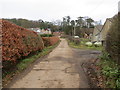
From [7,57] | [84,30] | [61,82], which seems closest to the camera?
[61,82]

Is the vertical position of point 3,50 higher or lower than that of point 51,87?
higher

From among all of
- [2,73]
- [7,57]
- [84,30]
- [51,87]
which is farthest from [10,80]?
[84,30]

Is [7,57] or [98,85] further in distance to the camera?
[7,57]

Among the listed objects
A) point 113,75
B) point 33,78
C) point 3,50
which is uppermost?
point 3,50

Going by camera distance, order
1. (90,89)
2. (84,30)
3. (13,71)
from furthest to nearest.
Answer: (84,30) → (13,71) → (90,89)

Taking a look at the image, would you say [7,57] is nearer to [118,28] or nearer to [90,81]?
[90,81]

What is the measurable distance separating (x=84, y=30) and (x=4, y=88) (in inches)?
2489

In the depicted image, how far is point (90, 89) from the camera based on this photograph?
414 centimetres

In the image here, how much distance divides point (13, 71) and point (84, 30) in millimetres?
61678

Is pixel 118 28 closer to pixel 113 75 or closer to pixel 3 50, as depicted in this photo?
pixel 113 75

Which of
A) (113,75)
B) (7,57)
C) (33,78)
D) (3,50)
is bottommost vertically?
(33,78)

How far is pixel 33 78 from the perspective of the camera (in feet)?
17.3

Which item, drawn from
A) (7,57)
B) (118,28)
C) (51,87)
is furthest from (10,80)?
(118,28)

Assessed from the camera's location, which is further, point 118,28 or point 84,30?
point 84,30
